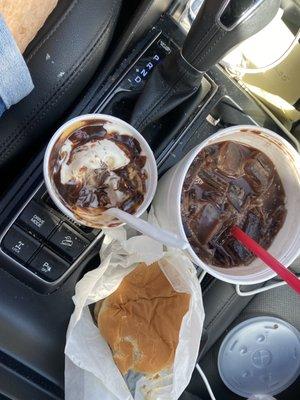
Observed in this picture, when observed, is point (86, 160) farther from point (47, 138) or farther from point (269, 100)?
point (269, 100)

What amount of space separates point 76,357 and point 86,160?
0.30 meters

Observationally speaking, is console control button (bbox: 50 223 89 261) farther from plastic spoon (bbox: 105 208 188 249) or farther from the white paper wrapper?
plastic spoon (bbox: 105 208 188 249)

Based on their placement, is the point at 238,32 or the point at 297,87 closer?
the point at 238,32

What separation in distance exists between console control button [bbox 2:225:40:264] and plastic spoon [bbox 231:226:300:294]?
296 millimetres

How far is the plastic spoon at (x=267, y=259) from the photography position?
2.46 ft

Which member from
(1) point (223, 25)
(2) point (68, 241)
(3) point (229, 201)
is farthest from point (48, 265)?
(1) point (223, 25)

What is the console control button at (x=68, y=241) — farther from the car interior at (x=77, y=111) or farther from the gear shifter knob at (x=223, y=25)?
the gear shifter knob at (x=223, y=25)

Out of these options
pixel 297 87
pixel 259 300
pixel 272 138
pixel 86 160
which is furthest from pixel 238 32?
pixel 259 300

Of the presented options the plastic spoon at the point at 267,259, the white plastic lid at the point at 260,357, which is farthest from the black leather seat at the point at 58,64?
the white plastic lid at the point at 260,357

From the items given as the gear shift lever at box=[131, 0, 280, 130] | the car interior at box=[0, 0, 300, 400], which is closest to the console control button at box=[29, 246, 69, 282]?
the car interior at box=[0, 0, 300, 400]

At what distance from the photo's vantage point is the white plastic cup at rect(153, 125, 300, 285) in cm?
79

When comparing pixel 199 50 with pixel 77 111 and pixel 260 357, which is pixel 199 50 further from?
pixel 260 357

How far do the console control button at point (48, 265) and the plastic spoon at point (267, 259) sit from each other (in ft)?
0.86

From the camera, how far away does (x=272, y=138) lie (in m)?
0.82
